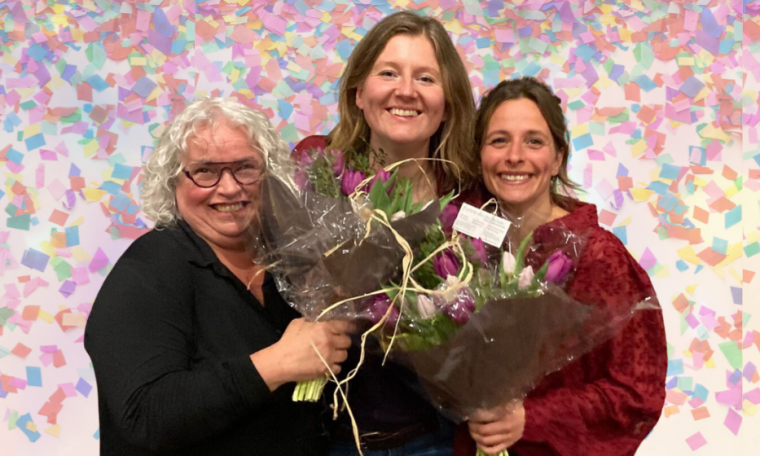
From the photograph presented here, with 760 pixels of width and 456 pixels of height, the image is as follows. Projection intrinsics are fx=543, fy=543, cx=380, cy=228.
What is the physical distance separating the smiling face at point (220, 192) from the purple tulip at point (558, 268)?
61 cm

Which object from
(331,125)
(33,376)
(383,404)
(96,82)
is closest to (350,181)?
(383,404)

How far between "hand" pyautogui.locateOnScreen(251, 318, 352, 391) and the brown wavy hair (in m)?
0.65

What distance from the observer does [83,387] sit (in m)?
2.03

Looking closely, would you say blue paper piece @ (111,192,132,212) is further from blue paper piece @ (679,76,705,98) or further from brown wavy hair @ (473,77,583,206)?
blue paper piece @ (679,76,705,98)

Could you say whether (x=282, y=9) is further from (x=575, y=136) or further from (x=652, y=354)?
(x=652, y=354)

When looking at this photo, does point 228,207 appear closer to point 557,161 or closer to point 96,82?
point 557,161

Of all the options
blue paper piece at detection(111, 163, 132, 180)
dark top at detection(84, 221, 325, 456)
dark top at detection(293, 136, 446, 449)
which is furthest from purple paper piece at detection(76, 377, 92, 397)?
dark top at detection(293, 136, 446, 449)

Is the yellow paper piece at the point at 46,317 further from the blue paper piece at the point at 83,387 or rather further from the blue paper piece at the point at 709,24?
the blue paper piece at the point at 709,24

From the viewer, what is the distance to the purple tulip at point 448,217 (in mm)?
953

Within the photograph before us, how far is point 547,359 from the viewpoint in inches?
37.5

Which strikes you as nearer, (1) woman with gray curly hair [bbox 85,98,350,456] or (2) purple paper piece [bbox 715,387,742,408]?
(1) woman with gray curly hair [bbox 85,98,350,456]

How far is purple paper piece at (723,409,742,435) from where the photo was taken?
2066 millimetres

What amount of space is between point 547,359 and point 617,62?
1.52 metres

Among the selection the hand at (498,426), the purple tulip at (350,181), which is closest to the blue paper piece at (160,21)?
the purple tulip at (350,181)
